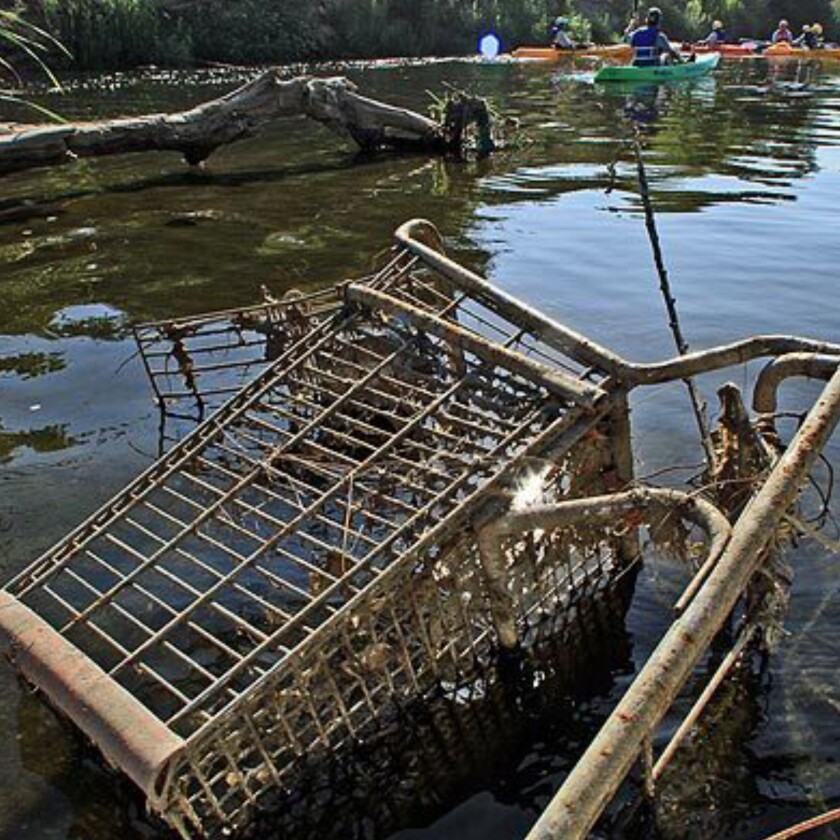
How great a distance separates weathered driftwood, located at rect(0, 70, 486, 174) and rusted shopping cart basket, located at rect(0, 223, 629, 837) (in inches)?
368

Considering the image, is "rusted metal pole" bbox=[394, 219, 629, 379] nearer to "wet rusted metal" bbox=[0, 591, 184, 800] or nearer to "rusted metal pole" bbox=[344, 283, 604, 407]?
"rusted metal pole" bbox=[344, 283, 604, 407]

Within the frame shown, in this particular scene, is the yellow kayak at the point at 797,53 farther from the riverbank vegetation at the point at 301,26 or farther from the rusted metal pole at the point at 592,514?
the rusted metal pole at the point at 592,514

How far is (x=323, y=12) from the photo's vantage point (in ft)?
111

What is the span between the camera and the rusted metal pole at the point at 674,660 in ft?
7.34

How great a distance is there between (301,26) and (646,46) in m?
12.6

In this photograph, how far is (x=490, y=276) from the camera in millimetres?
10469

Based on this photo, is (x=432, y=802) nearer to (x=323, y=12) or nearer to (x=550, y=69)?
(x=550, y=69)

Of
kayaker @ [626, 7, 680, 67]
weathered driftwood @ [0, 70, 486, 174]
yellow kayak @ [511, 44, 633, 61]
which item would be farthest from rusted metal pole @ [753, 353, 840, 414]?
yellow kayak @ [511, 44, 633, 61]

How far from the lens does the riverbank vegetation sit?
27.3 meters

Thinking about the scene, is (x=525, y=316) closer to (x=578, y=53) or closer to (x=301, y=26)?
(x=578, y=53)

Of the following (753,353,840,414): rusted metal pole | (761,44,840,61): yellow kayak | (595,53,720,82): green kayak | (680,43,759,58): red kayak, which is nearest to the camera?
(753,353,840,414): rusted metal pole

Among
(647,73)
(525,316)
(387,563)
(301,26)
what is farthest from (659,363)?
(301,26)

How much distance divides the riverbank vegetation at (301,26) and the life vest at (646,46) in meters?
11.7

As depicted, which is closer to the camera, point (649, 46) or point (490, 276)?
point (490, 276)
